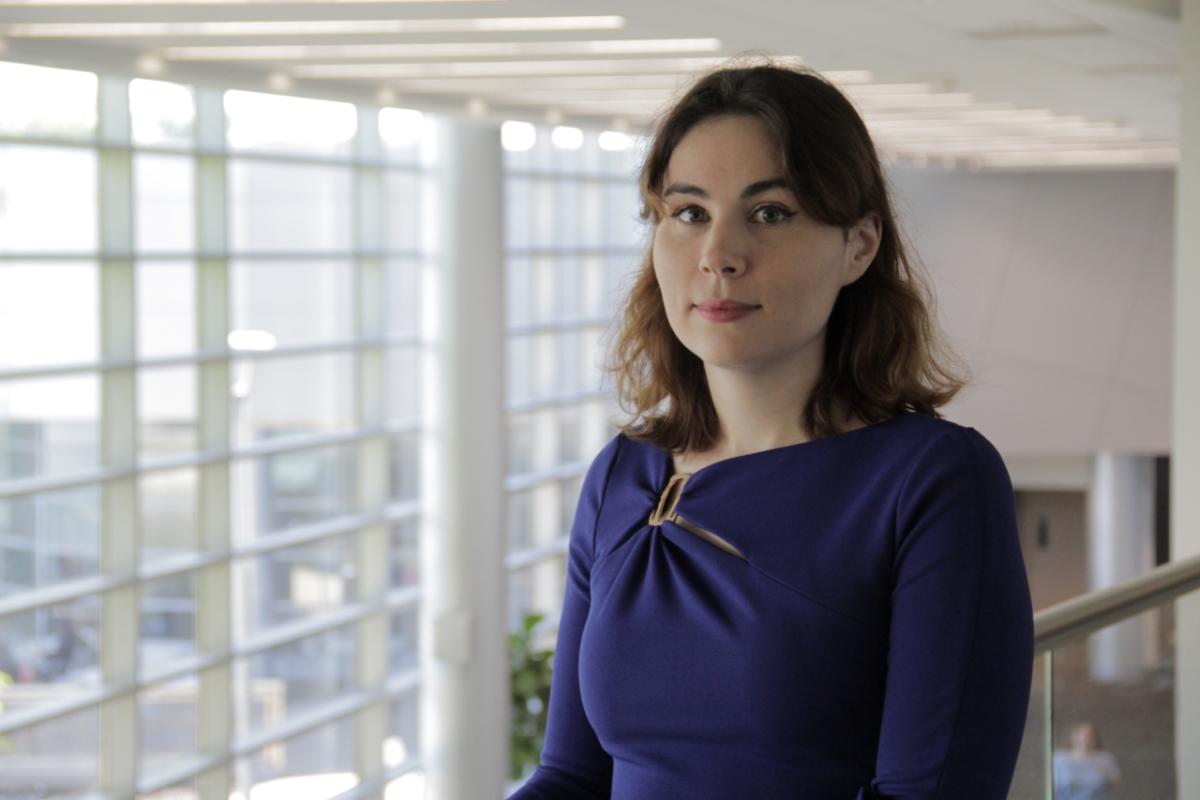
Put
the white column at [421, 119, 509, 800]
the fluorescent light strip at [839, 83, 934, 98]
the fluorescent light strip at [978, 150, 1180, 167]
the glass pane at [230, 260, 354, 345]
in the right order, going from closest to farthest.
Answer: the fluorescent light strip at [839, 83, 934, 98] < the white column at [421, 119, 509, 800] < the glass pane at [230, 260, 354, 345] < the fluorescent light strip at [978, 150, 1180, 167]

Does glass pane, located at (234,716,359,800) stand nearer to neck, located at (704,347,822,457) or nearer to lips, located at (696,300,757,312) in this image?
neck, located at (704,347,822,457)

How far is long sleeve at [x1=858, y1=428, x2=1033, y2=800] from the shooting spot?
5.23 feet

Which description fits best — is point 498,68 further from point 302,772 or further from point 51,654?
point 302,772

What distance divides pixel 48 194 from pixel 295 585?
4335 millimetres

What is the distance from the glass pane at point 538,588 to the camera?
15109 mm

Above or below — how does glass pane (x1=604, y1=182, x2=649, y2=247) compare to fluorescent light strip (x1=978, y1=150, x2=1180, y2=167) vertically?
below

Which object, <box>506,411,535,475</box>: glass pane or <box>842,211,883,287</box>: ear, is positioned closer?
<box>842,211,883,287</box>: ear

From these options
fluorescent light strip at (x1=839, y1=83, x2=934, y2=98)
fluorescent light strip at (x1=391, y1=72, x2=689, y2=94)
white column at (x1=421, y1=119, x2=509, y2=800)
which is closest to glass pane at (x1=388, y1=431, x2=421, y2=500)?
white column at (x1=421, y1=119, x2=509, y2=800)

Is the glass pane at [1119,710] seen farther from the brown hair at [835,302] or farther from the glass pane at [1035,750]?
the brown hair at [835,302]

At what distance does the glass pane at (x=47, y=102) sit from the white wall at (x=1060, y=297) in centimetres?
1186

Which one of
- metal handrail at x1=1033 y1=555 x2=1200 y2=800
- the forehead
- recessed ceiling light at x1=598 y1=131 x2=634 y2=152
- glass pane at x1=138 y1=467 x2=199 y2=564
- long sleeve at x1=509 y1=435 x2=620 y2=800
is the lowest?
glass pane at x1=138 y1=467 x2=199 y2=564

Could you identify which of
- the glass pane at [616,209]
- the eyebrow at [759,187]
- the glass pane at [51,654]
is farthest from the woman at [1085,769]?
the glass pane at [616,209]

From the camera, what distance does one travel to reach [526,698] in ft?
40.2

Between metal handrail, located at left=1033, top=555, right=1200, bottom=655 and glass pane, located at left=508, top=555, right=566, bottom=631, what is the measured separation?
11759 millimetres
